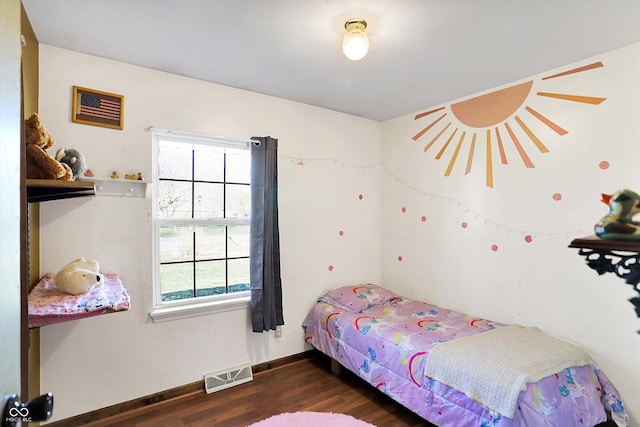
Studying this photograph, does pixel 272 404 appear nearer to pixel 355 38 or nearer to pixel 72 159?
pixel 72 159

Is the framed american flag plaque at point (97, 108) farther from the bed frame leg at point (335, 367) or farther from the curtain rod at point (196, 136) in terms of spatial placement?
the bed frame leg at point (335, 367)

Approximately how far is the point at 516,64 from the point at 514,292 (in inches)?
65.0

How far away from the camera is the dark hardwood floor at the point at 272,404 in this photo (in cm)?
216

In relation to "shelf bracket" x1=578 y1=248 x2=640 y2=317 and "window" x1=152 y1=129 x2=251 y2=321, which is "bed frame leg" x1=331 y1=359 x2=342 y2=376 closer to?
"window" x1=152 y1=129 x2=251 y2=321

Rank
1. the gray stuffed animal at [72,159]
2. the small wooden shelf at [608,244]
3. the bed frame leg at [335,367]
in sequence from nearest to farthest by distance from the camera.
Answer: the small wooden shelf at [608,244]
the gray stuffed animal at [72,159]
the bed frame leg at [335,367]

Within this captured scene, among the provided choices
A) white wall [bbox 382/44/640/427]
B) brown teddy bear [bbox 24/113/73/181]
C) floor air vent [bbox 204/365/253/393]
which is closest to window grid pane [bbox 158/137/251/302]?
floor air vent [bbox 204/365/253/393]

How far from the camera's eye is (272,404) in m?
2.35

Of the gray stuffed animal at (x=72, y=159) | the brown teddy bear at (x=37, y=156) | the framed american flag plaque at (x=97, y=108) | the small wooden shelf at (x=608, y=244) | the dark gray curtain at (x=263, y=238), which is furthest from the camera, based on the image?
the dark gray curtain at (x=263, y=238)

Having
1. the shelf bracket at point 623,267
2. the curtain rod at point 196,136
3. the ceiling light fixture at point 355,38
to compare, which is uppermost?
the ceiling light fixture at point 355,38

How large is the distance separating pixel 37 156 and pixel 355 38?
1.54 m

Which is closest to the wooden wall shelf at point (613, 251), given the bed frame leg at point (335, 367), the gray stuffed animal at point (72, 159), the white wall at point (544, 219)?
the white wall at point (544, 219)

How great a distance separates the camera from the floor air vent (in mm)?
2520

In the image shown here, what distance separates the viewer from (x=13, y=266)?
0.67m

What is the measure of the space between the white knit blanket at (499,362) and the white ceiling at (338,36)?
1.83 meters
